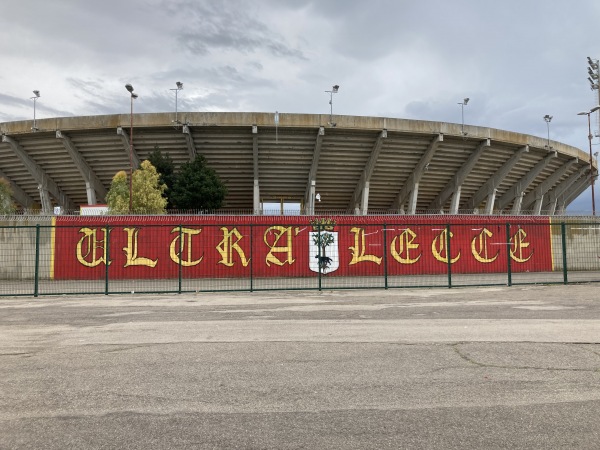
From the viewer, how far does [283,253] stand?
18.8 meters

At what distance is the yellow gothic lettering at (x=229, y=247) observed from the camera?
60.3ft

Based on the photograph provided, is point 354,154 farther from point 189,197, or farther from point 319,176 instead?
point 189,197

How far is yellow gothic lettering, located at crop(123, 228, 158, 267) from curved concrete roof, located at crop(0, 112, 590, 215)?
1108cm

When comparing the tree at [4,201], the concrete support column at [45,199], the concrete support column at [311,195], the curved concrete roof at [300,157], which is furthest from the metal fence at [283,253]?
the concrete support column at [45,199]

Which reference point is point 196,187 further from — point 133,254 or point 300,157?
point 133,254

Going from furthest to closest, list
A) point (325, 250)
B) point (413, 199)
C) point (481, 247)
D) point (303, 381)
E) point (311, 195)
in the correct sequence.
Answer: point (413, 199)
point (311, 195)
point (481, 247)
point (325, 250)
point (303, 381)

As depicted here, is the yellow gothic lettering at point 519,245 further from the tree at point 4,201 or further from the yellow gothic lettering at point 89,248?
the tree at point 4,201

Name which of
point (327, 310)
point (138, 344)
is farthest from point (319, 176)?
point (138, 344)

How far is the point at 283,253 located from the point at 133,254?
6530mm

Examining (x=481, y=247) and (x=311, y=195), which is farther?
(x=311, y=195)

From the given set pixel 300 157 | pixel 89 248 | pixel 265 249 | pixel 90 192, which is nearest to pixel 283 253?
pixel 265 249

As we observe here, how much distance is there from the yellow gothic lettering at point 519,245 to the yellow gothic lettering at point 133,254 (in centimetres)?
1635

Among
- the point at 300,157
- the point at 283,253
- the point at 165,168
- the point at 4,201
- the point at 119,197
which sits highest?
the point at 300,157

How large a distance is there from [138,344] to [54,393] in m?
2.06
